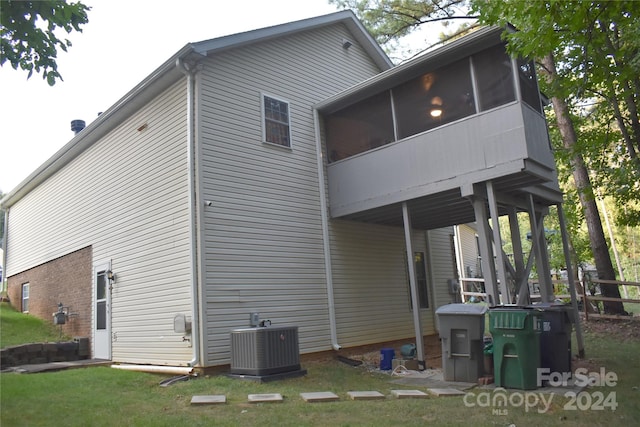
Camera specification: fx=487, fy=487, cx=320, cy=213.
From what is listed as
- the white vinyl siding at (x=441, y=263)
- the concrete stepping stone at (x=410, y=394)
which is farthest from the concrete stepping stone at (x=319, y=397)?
the white vinyl siding at (x=441, y=263)

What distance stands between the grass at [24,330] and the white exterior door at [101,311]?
195 centimetres

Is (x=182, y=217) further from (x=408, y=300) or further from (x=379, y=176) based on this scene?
(x=408, y=300)

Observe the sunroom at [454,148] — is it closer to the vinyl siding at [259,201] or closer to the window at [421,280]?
the vinyl siding at [259,201]

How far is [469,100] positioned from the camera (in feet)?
28.9

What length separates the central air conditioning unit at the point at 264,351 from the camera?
777 centimetres

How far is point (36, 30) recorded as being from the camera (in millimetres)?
5258

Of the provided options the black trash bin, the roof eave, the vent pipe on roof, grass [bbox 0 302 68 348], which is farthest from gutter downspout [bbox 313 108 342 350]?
the vent pipe on roof

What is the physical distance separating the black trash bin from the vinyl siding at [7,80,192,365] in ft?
18.8

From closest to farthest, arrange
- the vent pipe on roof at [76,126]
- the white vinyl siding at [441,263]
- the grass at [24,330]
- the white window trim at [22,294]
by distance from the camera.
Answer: the grass at [24,330]
the white vinyl siding at [441,263]
the vent pipe on roof at [76,126]
the white window trim at [22,294]

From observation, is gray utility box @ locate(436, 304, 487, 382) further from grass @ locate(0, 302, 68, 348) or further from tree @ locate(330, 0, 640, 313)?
grass @ locate(0, 302, 68, 348)

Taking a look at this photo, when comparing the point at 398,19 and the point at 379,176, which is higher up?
the point at 398,19

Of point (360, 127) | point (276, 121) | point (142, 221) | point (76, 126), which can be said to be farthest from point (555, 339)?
point (76, 126)

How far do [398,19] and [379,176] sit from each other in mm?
9040

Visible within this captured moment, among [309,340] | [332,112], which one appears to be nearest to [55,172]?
[332,112]
